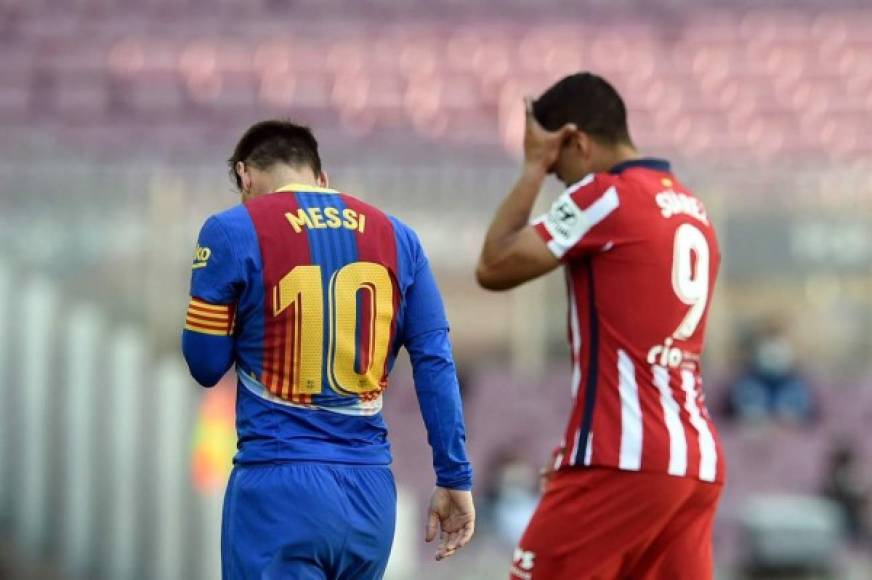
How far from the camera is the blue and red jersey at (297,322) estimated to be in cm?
377

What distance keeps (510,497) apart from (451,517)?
642 cm

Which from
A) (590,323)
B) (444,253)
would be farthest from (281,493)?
(444,253)

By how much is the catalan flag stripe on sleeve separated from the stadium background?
4976mm

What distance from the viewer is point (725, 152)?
14.1 meters

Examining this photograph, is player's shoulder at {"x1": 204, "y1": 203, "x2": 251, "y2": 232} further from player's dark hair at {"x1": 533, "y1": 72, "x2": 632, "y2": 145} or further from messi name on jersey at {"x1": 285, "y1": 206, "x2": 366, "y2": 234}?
player's dark hair at {"x1": 533, "y1": 72, "x2": 632, "y2": 145}

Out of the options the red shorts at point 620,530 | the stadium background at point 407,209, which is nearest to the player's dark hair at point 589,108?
the red shorts at point 620,530

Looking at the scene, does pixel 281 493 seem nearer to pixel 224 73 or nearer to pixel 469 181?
pixel 469 181

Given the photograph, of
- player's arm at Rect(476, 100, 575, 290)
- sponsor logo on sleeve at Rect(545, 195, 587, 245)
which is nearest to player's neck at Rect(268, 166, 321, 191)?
player's arm at Rect(476, 100, 575, 290)

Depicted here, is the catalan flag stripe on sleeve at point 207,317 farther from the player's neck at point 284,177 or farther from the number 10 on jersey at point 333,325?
the player's neck at point 284,177

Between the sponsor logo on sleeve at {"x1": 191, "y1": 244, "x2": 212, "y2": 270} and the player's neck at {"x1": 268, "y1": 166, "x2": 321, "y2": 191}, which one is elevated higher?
the player's neck at {"x1": 268, "y1": 166, "x2": 321, "y2": 191}

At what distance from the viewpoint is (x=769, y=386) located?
11.6m

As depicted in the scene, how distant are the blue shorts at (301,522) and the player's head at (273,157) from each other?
72 centimetres

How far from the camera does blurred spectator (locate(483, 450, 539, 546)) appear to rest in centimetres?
1027

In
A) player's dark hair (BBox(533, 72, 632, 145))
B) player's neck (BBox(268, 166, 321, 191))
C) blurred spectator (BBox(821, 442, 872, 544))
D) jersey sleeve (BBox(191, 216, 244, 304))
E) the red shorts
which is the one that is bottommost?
blurred spectator (BBox(821, 442, 872, 544))
